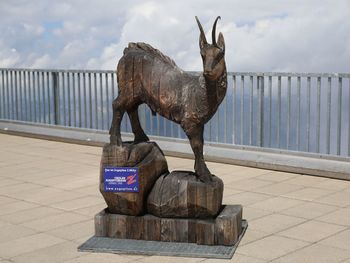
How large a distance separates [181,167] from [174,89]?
3.66 meters

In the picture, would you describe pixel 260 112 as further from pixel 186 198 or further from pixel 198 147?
pixel 186 198

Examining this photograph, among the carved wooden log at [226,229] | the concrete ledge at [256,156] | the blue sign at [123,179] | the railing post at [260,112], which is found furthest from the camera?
the railing post at [260,112]

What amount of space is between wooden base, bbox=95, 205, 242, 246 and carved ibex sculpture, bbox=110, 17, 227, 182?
1.30ft

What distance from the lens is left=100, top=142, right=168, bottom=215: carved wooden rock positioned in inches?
204

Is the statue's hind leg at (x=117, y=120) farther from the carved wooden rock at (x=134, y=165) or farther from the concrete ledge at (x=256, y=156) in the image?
the concrete ledge at (x=256, y=156)

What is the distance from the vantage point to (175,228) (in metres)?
5.12

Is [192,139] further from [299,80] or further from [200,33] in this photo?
[299,80]

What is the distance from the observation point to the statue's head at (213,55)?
190 inches

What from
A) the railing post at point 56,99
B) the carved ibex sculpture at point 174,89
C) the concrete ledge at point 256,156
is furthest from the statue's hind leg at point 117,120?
the railing post at point 56,99

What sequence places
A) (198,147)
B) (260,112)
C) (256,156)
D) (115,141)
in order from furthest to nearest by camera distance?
(260,112)
(256,156)
(115,141)
(198,147)

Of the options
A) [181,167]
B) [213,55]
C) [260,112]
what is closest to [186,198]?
[213,55]

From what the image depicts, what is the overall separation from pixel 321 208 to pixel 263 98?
2.90m

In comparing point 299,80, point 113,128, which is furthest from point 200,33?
point 299,80

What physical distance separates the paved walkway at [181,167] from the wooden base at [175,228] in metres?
0.18
